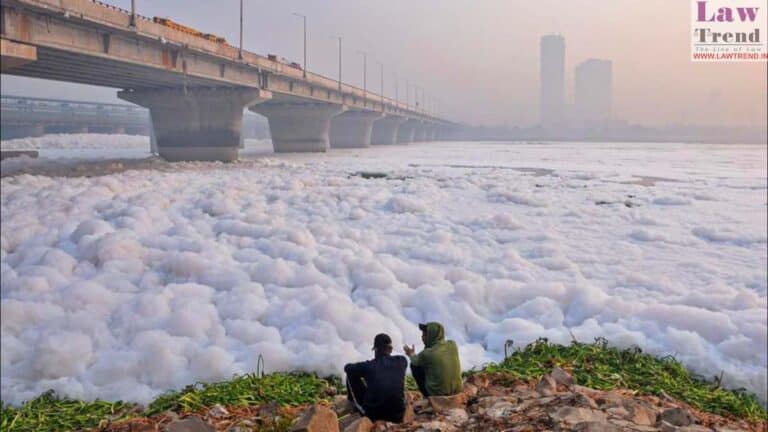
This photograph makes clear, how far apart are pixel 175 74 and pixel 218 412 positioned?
32.7 m

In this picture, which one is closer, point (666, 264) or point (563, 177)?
point (666, 264)

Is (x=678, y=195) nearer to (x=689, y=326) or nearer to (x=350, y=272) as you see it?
(x=689, y=326)

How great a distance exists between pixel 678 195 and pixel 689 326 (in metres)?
14.3

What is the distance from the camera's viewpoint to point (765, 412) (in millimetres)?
7207

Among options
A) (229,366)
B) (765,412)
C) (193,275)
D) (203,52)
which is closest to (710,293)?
(765,412)

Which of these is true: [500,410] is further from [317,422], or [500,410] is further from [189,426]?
[189,426]

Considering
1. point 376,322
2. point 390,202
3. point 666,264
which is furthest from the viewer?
point 390,202

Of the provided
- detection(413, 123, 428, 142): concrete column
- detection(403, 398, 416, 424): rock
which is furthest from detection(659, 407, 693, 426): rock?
detection(413, 123, 428, 142): concrete column

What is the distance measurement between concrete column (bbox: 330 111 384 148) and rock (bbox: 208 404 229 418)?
82173 mm

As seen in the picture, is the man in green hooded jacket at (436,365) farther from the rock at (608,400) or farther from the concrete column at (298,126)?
the concrete column at (298,126)

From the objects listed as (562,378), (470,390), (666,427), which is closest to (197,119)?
(470,390)

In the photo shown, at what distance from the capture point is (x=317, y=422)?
4.36 m

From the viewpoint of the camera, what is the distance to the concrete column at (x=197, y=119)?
4347 cm

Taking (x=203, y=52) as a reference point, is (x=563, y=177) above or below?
Answer: below
